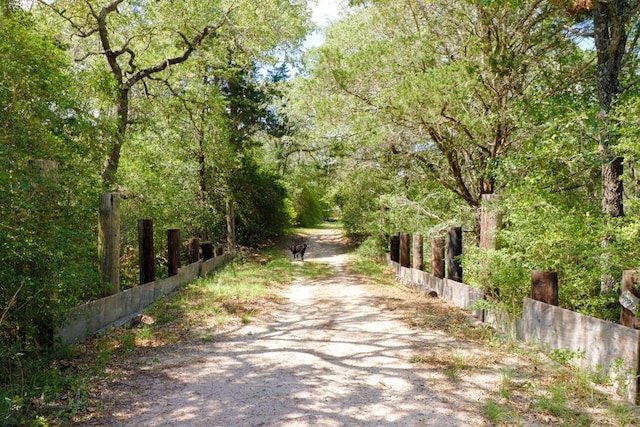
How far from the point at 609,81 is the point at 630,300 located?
12.5 ft

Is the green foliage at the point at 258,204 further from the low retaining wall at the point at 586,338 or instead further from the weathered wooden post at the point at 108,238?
the low retaining wall at the point at 586,338

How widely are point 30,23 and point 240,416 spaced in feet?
25.8

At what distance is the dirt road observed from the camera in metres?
3.88

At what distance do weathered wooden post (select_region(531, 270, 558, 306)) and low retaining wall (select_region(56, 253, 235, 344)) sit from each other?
605cm

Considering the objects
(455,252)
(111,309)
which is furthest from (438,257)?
(111,309)

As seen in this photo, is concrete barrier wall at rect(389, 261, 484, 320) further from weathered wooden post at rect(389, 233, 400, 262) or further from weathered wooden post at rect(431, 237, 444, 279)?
weathered wooden post at rect(389, 233, 400, 262)

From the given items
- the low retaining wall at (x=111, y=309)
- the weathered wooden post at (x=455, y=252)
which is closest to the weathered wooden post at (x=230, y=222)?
the low retaining wall at (x=111, y=309)

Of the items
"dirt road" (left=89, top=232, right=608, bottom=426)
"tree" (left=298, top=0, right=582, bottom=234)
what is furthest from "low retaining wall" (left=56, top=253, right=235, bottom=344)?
"tree" (left=298, top=0, right=582, bottom=234)

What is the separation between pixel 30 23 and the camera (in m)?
7.76

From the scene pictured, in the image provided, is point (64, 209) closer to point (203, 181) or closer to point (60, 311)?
point (60, 311)

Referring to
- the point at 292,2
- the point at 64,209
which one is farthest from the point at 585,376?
the point at 292,2

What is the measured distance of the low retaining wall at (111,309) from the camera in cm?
596

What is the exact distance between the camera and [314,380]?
477 centimetres

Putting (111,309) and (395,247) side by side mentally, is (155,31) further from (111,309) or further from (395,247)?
(395,247)
